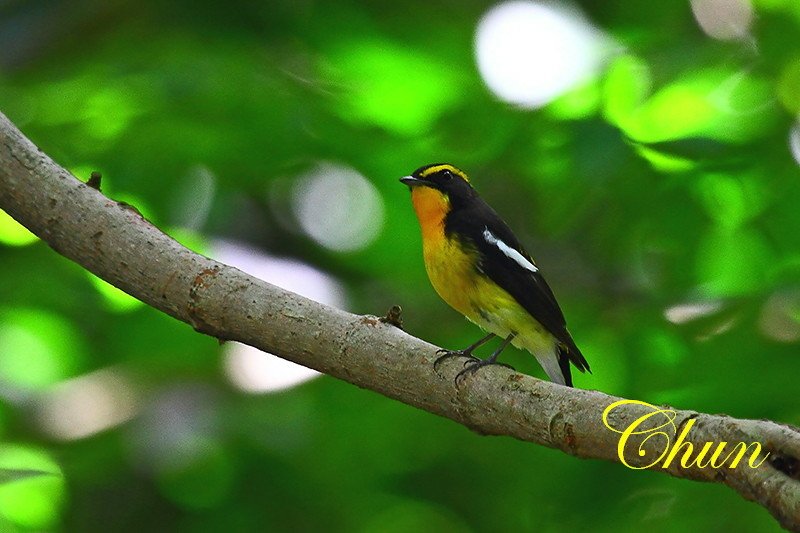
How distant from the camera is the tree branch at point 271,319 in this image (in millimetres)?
2729

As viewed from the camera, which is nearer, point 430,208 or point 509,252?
point 509,252

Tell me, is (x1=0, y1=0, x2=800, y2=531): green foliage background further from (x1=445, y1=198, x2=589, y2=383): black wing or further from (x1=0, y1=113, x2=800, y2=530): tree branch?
(x1=0, y1=113, x2=800, y2=530): tree branch

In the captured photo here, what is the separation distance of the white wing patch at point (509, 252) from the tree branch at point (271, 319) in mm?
1291

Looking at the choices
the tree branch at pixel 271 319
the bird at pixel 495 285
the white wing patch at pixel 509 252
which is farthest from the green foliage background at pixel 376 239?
the tree branch at pixel 271 319

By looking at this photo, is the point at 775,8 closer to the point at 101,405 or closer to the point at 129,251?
the point at 129,251

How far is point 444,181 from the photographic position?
4598 millimetres

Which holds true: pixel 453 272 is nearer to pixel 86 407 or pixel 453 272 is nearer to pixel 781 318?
pixel 781 318

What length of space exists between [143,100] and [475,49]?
1.83m

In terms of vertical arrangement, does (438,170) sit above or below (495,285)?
above

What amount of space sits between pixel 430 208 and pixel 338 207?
58.5 inches

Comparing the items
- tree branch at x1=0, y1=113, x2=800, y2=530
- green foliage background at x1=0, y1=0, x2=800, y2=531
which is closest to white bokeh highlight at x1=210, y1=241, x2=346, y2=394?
green foliage background at x1=0, y1=0, x2=800, y2=531

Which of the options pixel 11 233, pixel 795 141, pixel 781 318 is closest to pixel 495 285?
pixel 781 318

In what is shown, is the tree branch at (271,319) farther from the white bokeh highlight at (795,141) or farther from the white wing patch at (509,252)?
the white bokeh highlight at (795,141)

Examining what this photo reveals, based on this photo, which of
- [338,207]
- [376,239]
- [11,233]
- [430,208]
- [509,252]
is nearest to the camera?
[509,252]
